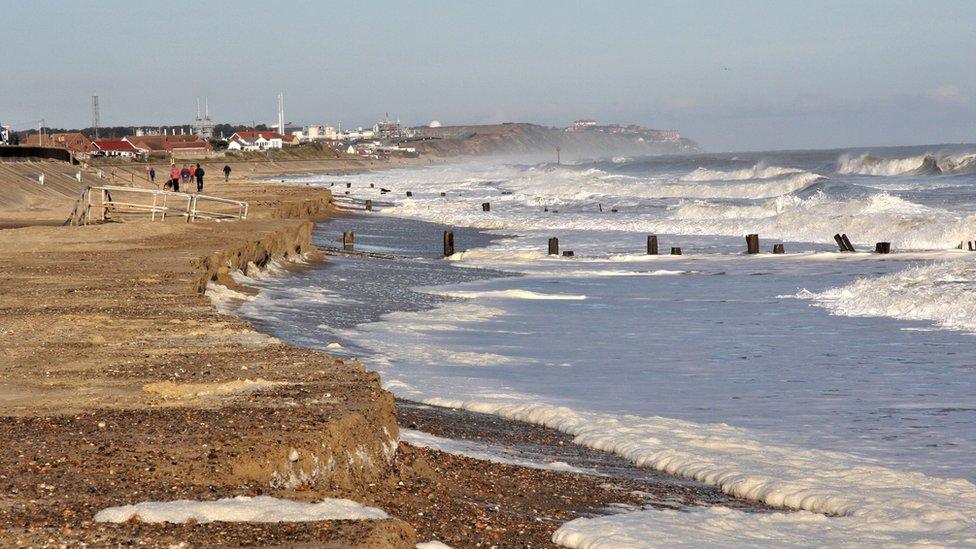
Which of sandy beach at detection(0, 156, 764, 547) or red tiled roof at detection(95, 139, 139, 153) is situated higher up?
red tiled roof at detection(95, 139, 139, 153)

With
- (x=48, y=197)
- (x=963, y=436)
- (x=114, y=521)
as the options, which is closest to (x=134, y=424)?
(x=114, y=521)

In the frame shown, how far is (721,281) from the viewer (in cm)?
2544

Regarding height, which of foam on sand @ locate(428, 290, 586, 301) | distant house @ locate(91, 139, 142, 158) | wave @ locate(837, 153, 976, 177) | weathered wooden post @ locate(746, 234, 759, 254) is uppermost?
distant house @ locate(91, 139, 142, 158)

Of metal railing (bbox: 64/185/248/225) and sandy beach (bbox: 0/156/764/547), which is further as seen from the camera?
metal railing (bbox: 64/185/248/225)

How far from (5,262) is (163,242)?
4.00m

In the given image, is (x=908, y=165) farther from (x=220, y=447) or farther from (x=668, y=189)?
(x=220, y=447)

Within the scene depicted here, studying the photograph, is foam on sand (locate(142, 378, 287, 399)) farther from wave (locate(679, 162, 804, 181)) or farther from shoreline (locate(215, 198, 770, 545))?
wave (locate(679, 162, 804, 181))

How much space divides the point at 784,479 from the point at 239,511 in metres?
4.40

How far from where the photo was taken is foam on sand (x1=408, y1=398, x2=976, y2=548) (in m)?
7.52

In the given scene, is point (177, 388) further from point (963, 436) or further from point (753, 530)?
point (963, 436)

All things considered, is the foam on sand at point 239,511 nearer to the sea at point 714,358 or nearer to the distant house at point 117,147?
the sea at point 714,358

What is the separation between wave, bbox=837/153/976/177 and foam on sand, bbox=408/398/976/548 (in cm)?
8657

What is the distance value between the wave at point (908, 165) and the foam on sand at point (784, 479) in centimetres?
8657

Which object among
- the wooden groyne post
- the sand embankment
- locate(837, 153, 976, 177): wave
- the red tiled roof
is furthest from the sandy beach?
the red tiled roof
